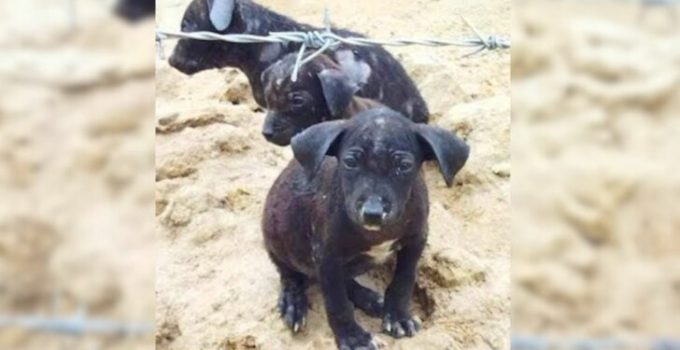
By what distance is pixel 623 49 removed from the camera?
3.05ft

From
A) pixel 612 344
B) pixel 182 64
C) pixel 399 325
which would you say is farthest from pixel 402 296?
pixel 612 344

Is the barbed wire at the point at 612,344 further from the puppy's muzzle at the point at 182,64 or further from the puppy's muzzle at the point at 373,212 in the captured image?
the puppy's muzzle at the point at 182,64

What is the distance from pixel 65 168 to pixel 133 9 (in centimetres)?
18

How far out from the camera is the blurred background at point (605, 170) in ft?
3.01

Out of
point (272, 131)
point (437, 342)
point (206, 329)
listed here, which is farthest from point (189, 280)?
point (437, 342)

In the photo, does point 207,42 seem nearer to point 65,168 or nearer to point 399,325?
point 399,325

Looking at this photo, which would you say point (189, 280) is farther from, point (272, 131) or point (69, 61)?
point (69, 61)

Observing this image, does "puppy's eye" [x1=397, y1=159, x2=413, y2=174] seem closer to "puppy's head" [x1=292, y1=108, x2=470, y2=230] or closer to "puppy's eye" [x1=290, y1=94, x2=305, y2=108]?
"puppy's head" [x1=292, y1=108, x2=470, y2=230]

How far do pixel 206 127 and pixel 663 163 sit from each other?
1.36 meters

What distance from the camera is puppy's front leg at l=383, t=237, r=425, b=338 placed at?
182cm

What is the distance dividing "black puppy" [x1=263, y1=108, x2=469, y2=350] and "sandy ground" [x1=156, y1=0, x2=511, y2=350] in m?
0.04

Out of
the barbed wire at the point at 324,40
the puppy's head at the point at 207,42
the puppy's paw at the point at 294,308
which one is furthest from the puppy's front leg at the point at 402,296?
the puppy's head at the point at 207,42

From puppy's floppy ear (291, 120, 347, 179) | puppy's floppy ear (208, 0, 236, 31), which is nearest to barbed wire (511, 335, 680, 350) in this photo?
puppy's floppy ear (291, 120, 347, 179)

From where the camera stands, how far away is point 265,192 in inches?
82.1
